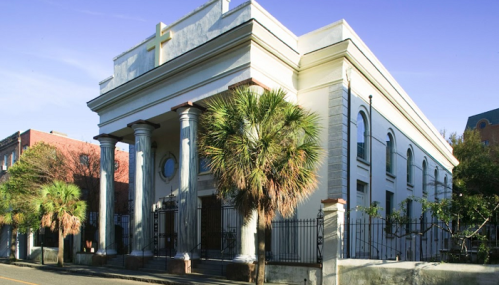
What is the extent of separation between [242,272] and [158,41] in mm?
11381

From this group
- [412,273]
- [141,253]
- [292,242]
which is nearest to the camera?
[412,273]

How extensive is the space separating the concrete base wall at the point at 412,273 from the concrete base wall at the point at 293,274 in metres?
0.89

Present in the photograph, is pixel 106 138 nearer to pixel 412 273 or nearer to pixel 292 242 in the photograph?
pixel 292 242

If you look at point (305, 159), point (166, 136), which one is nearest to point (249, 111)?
point (305, 159)

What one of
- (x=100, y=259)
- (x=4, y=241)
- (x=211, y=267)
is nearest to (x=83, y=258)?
(x=100, y=259)

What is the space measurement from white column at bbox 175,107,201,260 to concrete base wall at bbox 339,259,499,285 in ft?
22.5

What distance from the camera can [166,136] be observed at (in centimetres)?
2609

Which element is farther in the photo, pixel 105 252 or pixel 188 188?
pixel 105 252

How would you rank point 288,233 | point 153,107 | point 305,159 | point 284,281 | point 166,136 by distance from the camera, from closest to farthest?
point 305,159 → point 284,281 → point 288,233 → point 153,107 → point 166,136

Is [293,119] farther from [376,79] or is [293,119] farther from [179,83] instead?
[376,79]

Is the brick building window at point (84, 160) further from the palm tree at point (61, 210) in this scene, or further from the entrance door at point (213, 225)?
the entrance door at point (213, 225)

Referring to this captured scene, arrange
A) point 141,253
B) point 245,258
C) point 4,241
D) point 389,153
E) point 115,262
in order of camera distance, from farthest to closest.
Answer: point 4,241
point 389,153
point 115,262
point 141,253
point 245,258

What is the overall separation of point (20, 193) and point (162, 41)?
52.9 ft

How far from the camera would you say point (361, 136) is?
20766 mm
